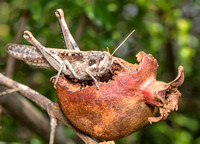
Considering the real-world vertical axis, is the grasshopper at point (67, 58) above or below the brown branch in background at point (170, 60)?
above

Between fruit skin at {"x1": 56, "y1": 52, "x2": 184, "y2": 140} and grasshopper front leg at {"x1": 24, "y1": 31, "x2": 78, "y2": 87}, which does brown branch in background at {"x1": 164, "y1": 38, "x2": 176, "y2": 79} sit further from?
fruit skin at {"x1": 56, "y1": 52, "x2": 184, "y2": 140}

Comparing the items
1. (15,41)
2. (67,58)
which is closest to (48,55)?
(67,58)

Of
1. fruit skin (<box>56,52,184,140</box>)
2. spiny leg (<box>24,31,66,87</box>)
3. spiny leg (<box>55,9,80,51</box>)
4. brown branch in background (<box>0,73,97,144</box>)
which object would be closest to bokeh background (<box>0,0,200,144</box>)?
spiny leg (<box>55,9,80,51</box>)

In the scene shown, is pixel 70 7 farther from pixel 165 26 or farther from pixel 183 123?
pixel 183 123

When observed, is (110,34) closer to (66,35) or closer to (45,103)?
(66,35)

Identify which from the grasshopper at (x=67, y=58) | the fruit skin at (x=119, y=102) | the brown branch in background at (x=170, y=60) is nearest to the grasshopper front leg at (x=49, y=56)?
the grasshopper at (x=67, y=58)

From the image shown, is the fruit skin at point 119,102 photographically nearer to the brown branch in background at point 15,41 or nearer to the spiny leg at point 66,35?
the spiny leg at point 66,35
